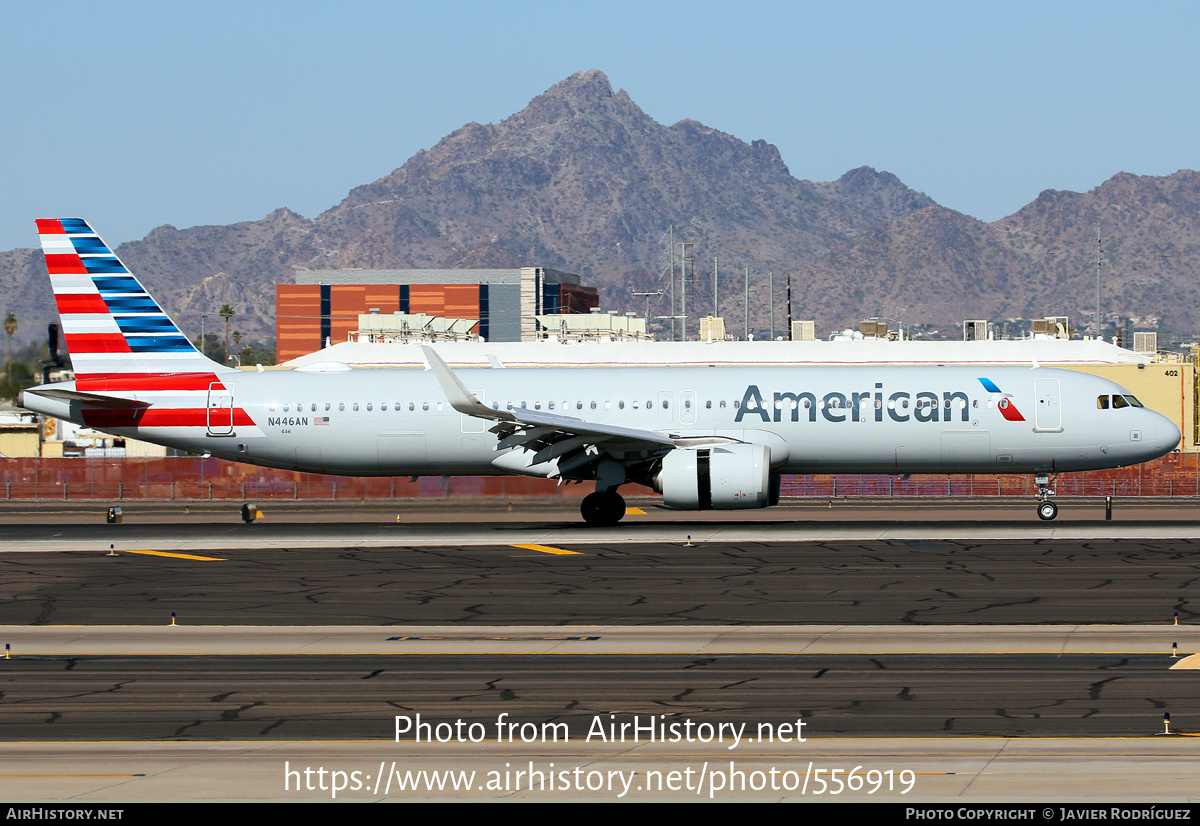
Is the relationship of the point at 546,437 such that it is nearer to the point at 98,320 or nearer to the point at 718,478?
the point at 718,478

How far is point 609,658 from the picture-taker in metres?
18.3

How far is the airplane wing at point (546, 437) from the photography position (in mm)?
34094

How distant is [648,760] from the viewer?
1288 centimetres

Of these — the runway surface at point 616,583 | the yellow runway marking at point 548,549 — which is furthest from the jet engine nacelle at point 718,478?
the yellow runway marking at point 548,549

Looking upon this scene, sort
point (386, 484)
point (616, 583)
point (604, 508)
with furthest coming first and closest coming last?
point (386, 484) < point (604, 508) < point (616, 583)

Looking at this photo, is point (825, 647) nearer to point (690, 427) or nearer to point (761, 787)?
A: point (761, 787)

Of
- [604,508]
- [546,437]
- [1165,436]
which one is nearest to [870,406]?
[604,508]

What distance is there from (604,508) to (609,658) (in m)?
18.6

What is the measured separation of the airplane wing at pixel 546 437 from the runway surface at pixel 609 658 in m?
2.82

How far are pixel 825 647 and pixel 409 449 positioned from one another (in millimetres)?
20892

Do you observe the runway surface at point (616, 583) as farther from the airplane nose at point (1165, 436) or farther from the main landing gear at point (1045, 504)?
the airplane nose at point (1165, 436)

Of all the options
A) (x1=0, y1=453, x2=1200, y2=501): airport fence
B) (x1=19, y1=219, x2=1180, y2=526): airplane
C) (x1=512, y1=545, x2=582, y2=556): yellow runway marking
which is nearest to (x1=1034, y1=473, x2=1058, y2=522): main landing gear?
(x1=19, y1=219, x2=1180, y2=526): airplane

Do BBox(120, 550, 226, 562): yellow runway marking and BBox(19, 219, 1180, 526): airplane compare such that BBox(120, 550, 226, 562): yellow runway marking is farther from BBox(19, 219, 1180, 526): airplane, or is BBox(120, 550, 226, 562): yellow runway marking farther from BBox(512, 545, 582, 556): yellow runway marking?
BBox(512, 545, 582, 556): yellow runway marking
